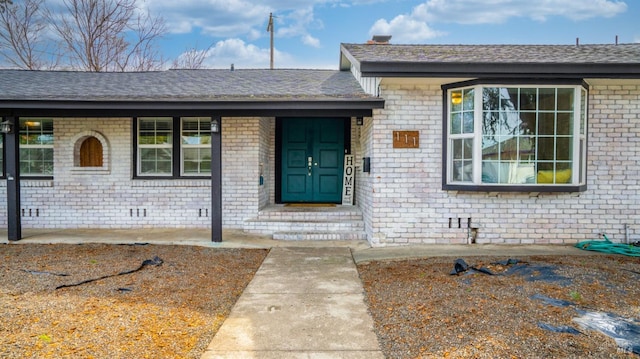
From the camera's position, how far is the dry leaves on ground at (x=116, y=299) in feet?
10.5

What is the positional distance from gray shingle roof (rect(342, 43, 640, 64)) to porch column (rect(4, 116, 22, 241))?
6.15 meters

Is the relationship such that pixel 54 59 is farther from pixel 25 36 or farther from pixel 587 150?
pixel 587 150

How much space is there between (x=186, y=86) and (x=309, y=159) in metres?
3.25

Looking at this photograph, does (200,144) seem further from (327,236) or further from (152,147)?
(327,236)

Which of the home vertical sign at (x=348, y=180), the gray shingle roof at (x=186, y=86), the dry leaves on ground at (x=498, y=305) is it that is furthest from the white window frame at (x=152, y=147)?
the dry leaves on ground at (x=498, y=305)

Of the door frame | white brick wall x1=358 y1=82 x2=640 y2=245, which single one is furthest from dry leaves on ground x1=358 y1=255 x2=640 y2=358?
the door frame

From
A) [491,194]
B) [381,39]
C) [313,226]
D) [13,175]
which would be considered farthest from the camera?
[381,39]

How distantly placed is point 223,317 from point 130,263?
2715 mm

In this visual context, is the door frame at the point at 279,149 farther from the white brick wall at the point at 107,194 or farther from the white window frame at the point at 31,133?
the white window frame at the point at 31,133

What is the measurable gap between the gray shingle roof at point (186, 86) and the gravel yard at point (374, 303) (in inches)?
107

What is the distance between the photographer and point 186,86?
8141mm

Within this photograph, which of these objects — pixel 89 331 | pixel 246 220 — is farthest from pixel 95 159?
pixel 89 331

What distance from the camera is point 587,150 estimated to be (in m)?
6.77

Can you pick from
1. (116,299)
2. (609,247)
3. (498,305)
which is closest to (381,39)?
(609,247)
